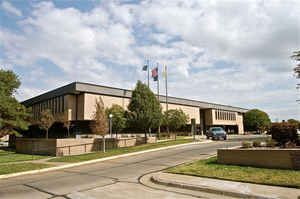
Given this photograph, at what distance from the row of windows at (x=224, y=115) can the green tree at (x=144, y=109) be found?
4220 cm

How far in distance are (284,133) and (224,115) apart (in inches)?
2245

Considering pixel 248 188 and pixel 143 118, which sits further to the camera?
pixel 143 118

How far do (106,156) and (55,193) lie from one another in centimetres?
1078

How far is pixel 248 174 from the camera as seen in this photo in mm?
9078

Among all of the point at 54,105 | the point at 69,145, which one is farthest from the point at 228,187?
the point at 54,105

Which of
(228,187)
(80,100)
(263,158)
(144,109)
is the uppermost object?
(80,100)

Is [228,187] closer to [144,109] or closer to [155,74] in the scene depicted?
[144,109]

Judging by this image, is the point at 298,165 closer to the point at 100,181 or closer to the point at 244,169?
the point at 244,169

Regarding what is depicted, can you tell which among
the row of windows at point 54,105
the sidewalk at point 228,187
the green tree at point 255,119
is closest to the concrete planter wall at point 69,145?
the row of windows at point 54,105

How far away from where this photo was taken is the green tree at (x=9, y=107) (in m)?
29.9

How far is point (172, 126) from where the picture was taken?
41438 millimetres

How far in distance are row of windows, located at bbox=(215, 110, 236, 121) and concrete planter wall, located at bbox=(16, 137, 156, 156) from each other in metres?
41.2

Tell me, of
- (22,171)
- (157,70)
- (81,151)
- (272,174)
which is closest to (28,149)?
(81,151)

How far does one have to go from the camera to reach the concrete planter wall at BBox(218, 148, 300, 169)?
9508 mm
